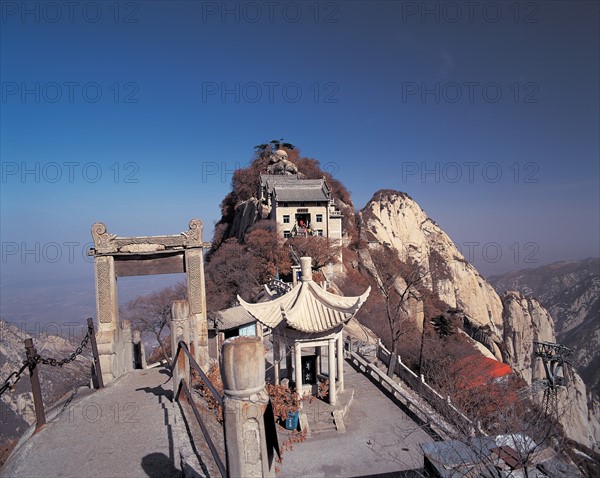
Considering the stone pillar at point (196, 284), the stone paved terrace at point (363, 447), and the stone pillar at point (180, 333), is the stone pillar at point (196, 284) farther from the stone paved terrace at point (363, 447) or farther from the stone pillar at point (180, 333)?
the stone paved terrace at point (363, 447)

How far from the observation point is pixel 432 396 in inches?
606

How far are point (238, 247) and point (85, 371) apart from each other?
15.9 metres

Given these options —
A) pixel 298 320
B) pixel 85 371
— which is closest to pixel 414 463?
pixel 298 320

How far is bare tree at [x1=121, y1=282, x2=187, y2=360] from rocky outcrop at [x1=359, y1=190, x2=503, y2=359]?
26893 millimetres

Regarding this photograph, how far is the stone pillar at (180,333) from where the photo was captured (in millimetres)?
6738

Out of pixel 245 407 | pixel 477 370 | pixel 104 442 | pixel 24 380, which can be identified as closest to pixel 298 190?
pixel 477 370

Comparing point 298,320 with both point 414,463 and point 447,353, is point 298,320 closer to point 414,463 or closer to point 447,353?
point 414,463

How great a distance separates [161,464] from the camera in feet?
16.5

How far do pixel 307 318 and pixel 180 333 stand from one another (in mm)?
6341

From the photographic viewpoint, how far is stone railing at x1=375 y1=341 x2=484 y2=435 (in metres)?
11.9

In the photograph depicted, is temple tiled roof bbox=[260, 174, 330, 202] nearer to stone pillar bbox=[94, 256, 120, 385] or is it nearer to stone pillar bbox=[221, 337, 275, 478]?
stone pillar bbox=[94, 256, 120, 385]

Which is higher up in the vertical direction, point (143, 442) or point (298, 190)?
point (298, 190)

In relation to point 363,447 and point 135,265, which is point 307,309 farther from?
point 135,265

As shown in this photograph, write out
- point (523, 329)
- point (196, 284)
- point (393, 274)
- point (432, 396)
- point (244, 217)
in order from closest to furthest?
point (196, 284) → point (432, 396) → point (393, 274) → point (244, 217) → point (523, 329)
